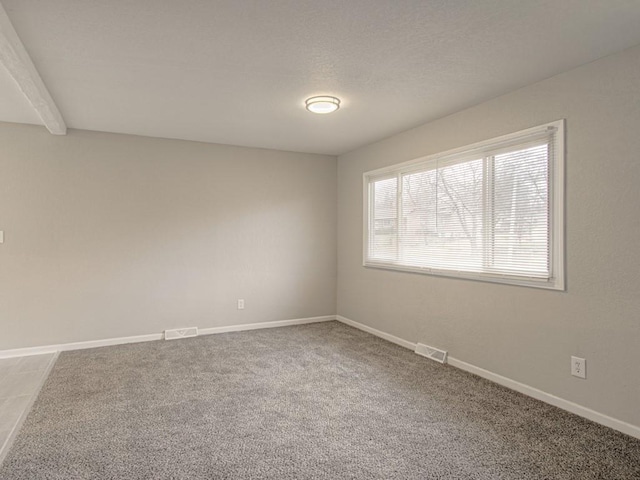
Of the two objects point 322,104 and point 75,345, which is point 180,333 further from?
point 322,104

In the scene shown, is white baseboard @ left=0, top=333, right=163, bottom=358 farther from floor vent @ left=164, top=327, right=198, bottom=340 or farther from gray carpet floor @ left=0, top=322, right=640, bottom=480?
gray carpet floor @ left=0, top=322, right=640, bottom=480

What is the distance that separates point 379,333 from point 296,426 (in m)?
2.37

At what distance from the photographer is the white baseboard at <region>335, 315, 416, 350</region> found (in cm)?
420

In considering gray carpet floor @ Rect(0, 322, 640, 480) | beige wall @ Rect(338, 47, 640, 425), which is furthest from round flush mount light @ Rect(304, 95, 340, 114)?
gray carpet floor @ Rect(0, 322, 640, 480)

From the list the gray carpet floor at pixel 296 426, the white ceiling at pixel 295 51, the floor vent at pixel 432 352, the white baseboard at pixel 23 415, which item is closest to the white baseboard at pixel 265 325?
the gray carpet floor at pixel 296 426

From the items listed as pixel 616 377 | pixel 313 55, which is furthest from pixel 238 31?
pixel 616 377

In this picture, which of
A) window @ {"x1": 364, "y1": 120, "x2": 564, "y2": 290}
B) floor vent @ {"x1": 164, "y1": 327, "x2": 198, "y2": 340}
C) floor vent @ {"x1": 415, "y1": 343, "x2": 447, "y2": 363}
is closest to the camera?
window @ {"x1": 364, "y1": 120, "x2": 564, "y2": 290}

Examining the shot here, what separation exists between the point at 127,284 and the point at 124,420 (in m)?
2.21

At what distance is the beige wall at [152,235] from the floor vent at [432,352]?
185 centimetres

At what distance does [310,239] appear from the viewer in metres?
5.44

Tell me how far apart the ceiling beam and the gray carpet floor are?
7.57 ft

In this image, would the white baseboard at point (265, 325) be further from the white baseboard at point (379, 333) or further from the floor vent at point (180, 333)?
the white baseboard at point (379, 333)

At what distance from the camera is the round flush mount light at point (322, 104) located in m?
3.24

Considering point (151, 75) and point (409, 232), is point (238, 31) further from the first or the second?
point (409, 232)
